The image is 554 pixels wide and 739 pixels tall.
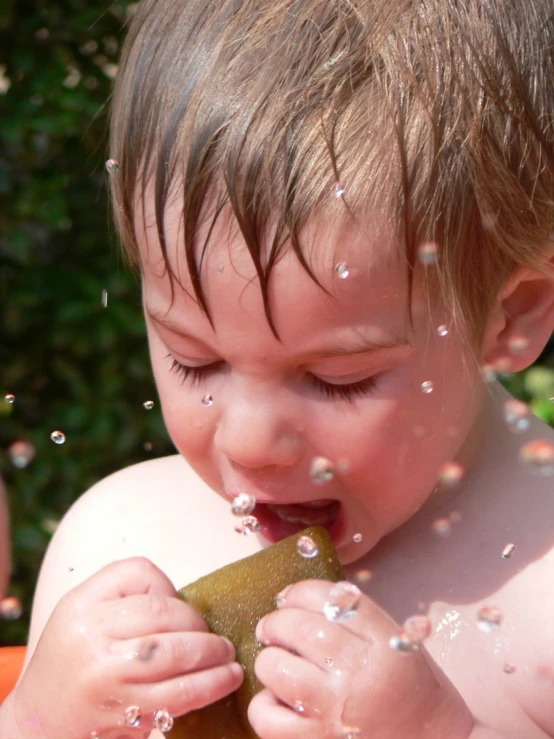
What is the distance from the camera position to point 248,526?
3.79 feet

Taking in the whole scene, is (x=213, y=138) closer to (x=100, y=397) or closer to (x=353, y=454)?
(x=353, y=454)

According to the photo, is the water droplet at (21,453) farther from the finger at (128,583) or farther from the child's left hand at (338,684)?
the child's left hand at (338,684)

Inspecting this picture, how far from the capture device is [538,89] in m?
1.01

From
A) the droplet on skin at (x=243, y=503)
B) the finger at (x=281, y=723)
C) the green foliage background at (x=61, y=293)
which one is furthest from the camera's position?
the green foliage background at (x=61, y=293)

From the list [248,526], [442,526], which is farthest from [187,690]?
[442,526]

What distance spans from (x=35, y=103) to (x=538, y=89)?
1.15 metres

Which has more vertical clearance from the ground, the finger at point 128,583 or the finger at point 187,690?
the finger at point 128,583

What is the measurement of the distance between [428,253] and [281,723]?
1.39ft

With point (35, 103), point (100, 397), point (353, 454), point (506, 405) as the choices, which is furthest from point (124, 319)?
point (353, 454)

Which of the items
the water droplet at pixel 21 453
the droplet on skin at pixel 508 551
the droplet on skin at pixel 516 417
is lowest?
the water droplet at pixel 21 453

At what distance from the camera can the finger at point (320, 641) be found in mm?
916

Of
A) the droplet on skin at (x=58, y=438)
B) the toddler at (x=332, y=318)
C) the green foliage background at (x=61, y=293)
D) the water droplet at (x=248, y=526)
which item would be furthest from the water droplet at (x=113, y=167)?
the droplet on skin at (x=58, y=438)

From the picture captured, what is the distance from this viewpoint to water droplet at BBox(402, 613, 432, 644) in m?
0.97

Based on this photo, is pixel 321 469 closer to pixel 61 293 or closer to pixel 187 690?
pixel 187 690
